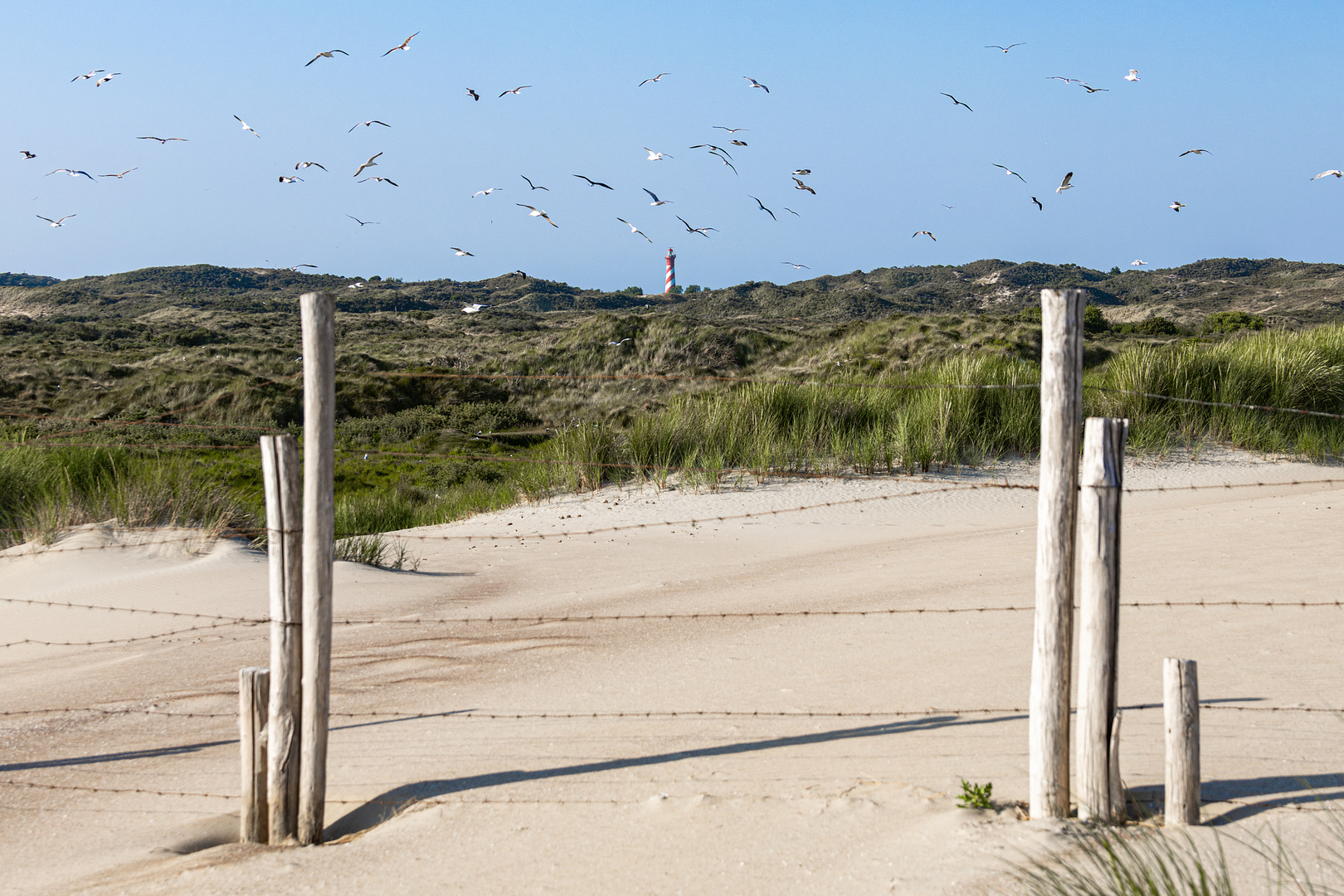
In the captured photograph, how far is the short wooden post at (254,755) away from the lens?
381 centimetres

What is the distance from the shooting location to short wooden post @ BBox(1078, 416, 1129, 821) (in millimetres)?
3381

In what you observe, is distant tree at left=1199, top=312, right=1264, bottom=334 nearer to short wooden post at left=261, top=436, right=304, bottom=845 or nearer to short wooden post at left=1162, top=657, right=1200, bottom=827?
short wooden post at left=1162, top=657, right=1200, bottom=827

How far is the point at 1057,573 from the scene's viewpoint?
3.45 metres

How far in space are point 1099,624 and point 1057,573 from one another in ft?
0.70

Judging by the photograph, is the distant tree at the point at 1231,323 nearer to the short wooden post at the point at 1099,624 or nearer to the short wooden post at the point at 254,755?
the short wooden post at the point at 1099,624

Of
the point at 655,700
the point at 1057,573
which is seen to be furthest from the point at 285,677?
the point at 1057,573

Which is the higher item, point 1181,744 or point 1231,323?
point 1231,323

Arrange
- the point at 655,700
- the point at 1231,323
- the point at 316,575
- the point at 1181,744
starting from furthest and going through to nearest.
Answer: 1. the point at 1231,323
2. the point at 655,700
3. the point at 316,575
4. the point at 1181,744

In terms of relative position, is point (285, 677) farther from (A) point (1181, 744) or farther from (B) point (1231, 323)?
(B) point (1231, 323)

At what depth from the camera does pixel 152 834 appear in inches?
157

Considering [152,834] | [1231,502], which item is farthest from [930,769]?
[1231,502]

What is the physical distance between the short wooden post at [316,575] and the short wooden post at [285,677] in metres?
0.03

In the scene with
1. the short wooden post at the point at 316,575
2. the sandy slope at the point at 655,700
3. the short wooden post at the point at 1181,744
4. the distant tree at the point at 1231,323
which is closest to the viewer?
the short wooden post at the point at 1181,744

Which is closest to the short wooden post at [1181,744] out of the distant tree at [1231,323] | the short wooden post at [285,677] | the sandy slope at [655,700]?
the sandy slope at [655,700]
